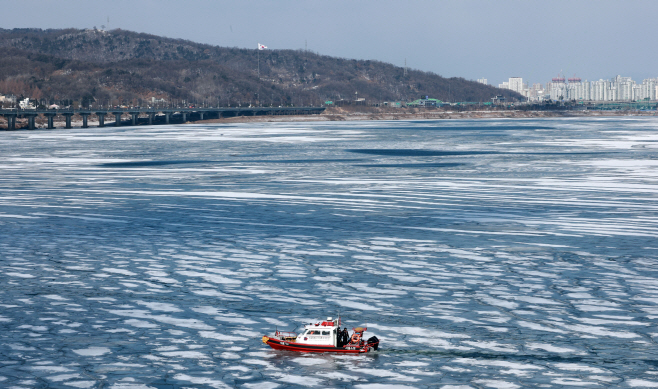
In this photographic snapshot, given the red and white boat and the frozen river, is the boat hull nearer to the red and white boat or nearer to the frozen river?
the red and white boat

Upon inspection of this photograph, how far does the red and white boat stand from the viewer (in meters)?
15.2

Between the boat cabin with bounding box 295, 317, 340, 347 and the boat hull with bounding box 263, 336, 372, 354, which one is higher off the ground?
the boat cabin with bounding box 295, 317, 340, 347

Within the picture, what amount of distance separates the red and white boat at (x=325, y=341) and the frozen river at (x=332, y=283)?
206mm

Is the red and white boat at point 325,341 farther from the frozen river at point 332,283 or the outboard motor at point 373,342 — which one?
the frozen river at point 332,283

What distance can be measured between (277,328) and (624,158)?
169 feet

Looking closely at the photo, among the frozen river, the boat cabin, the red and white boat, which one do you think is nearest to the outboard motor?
the red and white boat

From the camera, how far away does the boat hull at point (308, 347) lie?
15141 millimetres

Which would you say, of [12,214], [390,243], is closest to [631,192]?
[390,243]

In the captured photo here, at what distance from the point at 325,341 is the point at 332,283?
16.6ft

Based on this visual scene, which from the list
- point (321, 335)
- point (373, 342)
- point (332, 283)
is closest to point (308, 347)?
point (321, 335)

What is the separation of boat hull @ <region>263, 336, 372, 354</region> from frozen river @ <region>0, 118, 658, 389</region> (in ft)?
0.54

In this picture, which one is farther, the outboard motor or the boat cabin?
the boat cabin

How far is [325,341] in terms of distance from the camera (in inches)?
603

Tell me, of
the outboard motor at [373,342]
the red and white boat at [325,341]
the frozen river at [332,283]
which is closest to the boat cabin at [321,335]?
the red and white boat at [325,341]
